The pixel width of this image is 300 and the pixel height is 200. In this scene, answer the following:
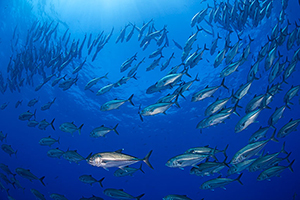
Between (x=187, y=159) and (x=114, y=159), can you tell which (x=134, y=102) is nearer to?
(x=187, y=159)

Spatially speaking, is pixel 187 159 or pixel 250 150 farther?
pixel 250 150

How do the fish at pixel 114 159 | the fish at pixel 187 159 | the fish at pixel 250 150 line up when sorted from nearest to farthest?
the fish at pixel 114 159 → the fish at pixel 187 159 → the fish at pixel 250 150

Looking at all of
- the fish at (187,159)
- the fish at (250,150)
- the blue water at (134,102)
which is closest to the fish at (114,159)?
the fish at (187,159)

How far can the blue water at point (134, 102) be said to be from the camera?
1764cm

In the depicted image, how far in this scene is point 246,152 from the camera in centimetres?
431

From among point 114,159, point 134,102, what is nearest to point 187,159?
point 114,159

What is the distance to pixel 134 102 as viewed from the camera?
87.1ft

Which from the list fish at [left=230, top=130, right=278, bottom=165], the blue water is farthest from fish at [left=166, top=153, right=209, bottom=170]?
the blue water

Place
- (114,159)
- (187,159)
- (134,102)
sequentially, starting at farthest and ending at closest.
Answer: (134,102), (187,159), (114,159)

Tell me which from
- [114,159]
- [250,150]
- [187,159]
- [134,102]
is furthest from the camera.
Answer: [134,102]

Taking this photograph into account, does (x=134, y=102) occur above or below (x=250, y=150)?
above

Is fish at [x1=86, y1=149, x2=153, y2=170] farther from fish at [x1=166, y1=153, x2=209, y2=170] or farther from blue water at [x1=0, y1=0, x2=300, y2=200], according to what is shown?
blue water at [x1=0, y1=0, x2=300, y2=200]

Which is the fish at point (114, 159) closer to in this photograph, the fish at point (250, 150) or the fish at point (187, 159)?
the fish at point (187, 159)

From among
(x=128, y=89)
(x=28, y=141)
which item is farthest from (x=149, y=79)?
(x=28, y=141)
